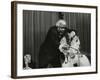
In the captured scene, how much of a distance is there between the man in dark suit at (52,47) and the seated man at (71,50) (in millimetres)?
39

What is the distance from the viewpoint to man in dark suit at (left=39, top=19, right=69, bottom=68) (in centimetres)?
173

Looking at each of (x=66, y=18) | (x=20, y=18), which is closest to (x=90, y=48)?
(x=66, y=18)

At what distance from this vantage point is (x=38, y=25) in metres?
1.71

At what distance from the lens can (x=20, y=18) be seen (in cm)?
165

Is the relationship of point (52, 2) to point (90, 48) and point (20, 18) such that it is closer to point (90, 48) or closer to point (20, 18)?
point (20, 18)

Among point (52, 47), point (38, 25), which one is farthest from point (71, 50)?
Answer: point (38, 25)

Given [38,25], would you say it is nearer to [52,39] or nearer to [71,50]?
[52,39]

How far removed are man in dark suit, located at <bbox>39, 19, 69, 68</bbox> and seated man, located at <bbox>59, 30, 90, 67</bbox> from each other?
39mm

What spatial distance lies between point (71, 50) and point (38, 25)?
1.05 ft

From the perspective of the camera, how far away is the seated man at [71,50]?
5.90 feet

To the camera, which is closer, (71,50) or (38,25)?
(38,25)

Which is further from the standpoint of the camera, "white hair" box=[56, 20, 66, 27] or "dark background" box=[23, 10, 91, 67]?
"white hair" box=[56, 20, 66, 27]

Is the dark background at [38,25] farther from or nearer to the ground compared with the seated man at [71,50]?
farther from the ground

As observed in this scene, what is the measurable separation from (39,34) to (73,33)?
0.28m
